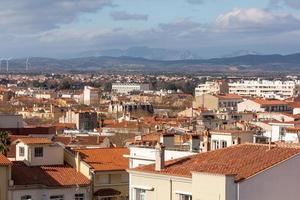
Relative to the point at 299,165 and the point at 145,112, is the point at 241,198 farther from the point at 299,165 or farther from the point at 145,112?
the point at 145,112

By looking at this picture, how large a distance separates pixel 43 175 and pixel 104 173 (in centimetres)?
249

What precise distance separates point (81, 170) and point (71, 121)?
81701mm

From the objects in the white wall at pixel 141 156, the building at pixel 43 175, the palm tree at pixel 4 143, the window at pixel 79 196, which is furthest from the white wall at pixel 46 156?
the white wall at pixel 141 156

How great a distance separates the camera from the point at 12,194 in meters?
34.6

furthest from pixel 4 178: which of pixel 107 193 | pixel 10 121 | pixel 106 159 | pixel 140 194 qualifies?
pixel 10 121

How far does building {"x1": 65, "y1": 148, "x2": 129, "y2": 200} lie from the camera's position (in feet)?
121

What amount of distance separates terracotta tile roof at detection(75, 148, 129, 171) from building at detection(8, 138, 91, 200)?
78cm

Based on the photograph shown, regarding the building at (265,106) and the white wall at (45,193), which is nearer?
the white wall at (45,193)

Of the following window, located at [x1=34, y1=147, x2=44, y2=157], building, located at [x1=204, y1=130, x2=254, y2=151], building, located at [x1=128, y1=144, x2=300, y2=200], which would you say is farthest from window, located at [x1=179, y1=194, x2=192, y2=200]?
window, located at [x1=34, y1=147, x2=44, y2=157]

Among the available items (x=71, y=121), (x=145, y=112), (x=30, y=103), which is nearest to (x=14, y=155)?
(x=71, y=121)

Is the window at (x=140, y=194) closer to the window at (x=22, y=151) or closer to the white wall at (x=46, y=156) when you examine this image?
the white wall at (x=46, y=156)

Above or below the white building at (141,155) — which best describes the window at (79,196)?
below

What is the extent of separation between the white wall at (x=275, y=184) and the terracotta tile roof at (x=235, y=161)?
15 cm

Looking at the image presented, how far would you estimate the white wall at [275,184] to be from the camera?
2255 cm
